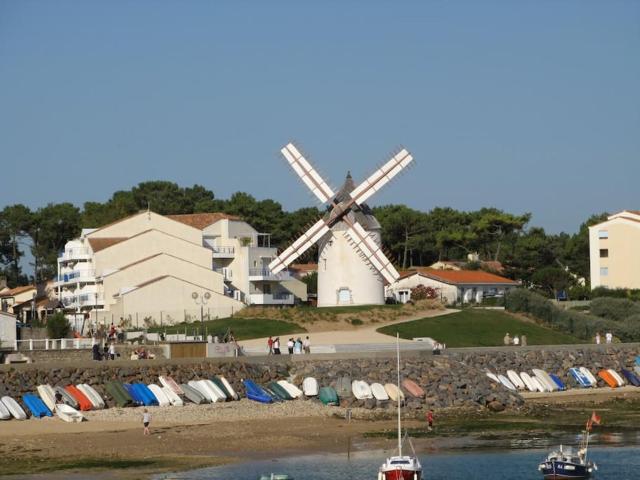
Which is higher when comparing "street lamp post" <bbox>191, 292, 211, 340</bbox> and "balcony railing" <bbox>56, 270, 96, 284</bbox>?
"balcony railing" <bbox>56, 270, 96, 284</bbox>

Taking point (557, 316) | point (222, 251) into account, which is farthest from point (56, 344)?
point (222, 251)

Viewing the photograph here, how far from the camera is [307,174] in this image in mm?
89812

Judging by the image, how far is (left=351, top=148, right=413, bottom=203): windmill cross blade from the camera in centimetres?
8838

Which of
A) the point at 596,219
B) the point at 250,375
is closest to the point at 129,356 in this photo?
the point at 250,375

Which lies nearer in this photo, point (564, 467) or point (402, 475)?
point (402, 475)

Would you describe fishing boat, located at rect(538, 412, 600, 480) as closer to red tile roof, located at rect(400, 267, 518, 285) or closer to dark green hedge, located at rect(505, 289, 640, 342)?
dark green hedge, located at rect(505, 289, 640, 342)

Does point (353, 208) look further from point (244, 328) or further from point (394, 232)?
point (394, 232)

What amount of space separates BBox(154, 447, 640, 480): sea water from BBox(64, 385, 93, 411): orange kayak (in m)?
11.5

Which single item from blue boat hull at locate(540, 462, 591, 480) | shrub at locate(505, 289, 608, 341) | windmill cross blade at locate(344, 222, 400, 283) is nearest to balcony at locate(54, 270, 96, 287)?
windmill cross blade at locate(344, 222, 400, 283)

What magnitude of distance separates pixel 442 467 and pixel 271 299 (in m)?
60.1

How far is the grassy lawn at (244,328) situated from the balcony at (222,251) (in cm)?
1954

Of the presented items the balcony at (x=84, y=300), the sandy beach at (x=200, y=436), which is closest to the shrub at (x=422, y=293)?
the balcony at (x=84, y=300)

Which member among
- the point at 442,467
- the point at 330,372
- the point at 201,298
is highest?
the point at 201,298

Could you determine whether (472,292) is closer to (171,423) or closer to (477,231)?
(477,231)
